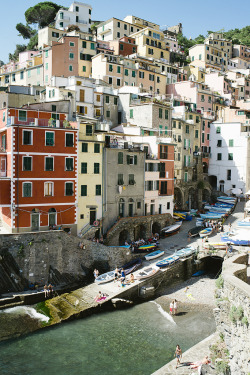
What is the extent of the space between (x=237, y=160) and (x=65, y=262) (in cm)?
4188

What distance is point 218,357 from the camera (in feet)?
51.9

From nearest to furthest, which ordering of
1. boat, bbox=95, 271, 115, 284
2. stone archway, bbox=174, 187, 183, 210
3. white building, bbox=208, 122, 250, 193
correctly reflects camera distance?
boat, bbox=95, 271, 115, 284 < stone archway, bbox=174, 187, 183, 210 < white building, bbox=208, 122, 250, 193

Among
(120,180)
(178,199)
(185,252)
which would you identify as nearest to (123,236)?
(120,180)

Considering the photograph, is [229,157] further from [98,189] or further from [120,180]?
[98,189]

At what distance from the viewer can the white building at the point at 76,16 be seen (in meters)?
83.2

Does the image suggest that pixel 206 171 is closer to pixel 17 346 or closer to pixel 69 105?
pixel 69 105

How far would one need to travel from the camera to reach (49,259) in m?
33.5

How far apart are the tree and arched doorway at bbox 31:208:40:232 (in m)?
80.6

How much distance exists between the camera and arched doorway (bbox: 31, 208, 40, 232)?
35469 millimetres

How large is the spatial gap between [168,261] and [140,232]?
929 centimetres

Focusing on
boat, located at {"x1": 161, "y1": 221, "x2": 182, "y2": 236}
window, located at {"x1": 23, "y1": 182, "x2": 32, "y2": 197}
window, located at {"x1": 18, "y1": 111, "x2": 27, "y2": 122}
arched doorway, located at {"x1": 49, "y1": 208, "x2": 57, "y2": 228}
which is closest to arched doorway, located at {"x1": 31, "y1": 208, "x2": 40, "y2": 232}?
arched doorway, located at {"x1": 49, "y1": 208, "x2": 57, "y2": 228}

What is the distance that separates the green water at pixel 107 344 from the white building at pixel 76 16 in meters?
75.2

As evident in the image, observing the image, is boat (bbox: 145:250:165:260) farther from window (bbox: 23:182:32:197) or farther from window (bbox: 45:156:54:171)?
window (bbox: 23:182:32:197)

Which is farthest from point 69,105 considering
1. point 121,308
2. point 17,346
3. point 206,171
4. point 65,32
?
point 65,32
